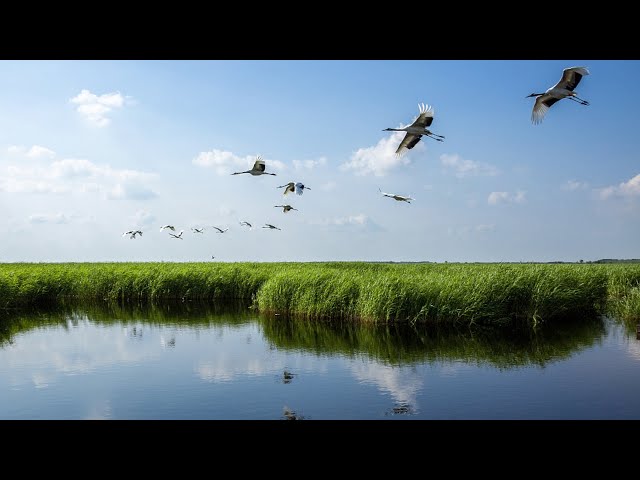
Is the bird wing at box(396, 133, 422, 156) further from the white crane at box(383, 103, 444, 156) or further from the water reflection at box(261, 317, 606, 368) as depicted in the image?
the water reflection at box(261, 317, 606, 368)

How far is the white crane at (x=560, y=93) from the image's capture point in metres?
7.99

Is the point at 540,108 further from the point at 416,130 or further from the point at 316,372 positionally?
the point at 316,372

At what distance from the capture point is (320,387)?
32.3 ft

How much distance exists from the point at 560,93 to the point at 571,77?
1.19ft

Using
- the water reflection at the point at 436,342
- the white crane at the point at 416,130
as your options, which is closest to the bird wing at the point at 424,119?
the white crane at the point at 416,130

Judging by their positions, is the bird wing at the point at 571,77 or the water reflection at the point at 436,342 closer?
the bird wing at the point at 571,77

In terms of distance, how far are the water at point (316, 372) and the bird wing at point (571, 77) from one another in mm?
5044

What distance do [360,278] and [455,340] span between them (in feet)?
16.6

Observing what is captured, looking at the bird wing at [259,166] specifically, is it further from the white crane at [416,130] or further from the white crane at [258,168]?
the white crane at [416,130]

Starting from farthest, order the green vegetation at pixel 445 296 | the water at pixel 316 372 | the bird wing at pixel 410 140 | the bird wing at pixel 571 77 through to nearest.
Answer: the green vegetation at pixel 445 296 → the bird wing at pixel 410 140 → the water at pixel 316 372 → the bird wing at pixel 571 77
